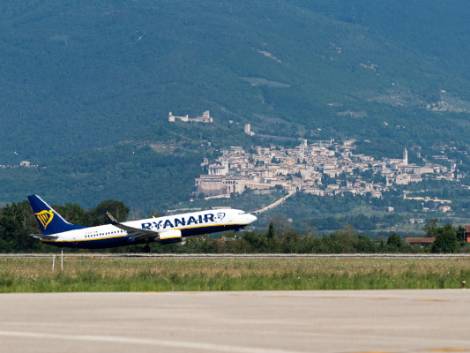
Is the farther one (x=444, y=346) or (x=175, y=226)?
(x=175, y=226)

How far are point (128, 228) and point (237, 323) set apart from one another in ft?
282

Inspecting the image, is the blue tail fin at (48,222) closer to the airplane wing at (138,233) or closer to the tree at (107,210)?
the airplane wing at (138,233)

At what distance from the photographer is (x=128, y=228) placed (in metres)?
126

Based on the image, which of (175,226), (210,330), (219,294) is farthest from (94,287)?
(175,226)

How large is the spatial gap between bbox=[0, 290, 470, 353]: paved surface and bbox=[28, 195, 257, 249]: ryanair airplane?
2894 inches

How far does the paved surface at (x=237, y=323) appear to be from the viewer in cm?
3550

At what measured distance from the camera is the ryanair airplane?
124 meters

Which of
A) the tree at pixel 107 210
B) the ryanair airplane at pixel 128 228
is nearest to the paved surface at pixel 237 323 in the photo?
the ryanair airplane at pixel 128 228

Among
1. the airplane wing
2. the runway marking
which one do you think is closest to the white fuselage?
the airplane wing

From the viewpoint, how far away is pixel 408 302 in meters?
46.6

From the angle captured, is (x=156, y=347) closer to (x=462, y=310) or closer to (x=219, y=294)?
(x=462, y=310)

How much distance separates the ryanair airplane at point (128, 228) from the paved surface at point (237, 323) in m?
73.5

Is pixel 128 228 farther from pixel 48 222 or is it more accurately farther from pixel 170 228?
pixel 48 222

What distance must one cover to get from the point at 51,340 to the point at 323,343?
5.82m
